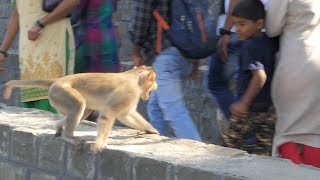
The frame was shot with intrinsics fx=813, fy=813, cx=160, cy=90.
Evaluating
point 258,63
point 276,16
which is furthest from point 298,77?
point 276,16

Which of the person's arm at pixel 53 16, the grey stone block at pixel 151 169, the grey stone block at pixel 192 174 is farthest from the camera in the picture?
the person's arm at pixel 53 16

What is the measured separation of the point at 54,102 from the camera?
4.55m

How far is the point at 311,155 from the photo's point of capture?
438cm

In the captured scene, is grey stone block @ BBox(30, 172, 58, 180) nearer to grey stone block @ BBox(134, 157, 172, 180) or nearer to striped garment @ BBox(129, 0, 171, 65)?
grey stone block @ BBox(134, 157, 172, 180)

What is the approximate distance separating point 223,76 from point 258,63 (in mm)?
1050

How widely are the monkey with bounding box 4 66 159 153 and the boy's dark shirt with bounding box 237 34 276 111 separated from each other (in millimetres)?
535

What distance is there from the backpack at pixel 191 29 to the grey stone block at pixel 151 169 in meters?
1.33

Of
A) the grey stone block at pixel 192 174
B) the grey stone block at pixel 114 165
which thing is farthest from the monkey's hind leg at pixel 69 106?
the grey stone block at pixel 192 174

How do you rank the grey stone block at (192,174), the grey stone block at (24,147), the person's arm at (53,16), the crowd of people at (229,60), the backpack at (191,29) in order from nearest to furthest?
the grey stone block at (192,174) → the crowd of people at (229,60) → the grey stone block at (24,147) → the backpack at (191,29) → the person's arm at (53,16)

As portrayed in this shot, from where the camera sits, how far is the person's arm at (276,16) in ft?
14.2

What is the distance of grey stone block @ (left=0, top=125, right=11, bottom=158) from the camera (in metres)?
4.82

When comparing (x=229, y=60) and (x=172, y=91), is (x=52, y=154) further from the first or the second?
(x=229, y=60)

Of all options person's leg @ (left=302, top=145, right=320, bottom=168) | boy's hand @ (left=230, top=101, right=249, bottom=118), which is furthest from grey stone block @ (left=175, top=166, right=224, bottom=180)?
person's leg @ (left=302, top=145, right=320, bottom=168)

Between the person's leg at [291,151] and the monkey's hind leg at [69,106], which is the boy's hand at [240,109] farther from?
the monkey's hind leg at [69,106]
